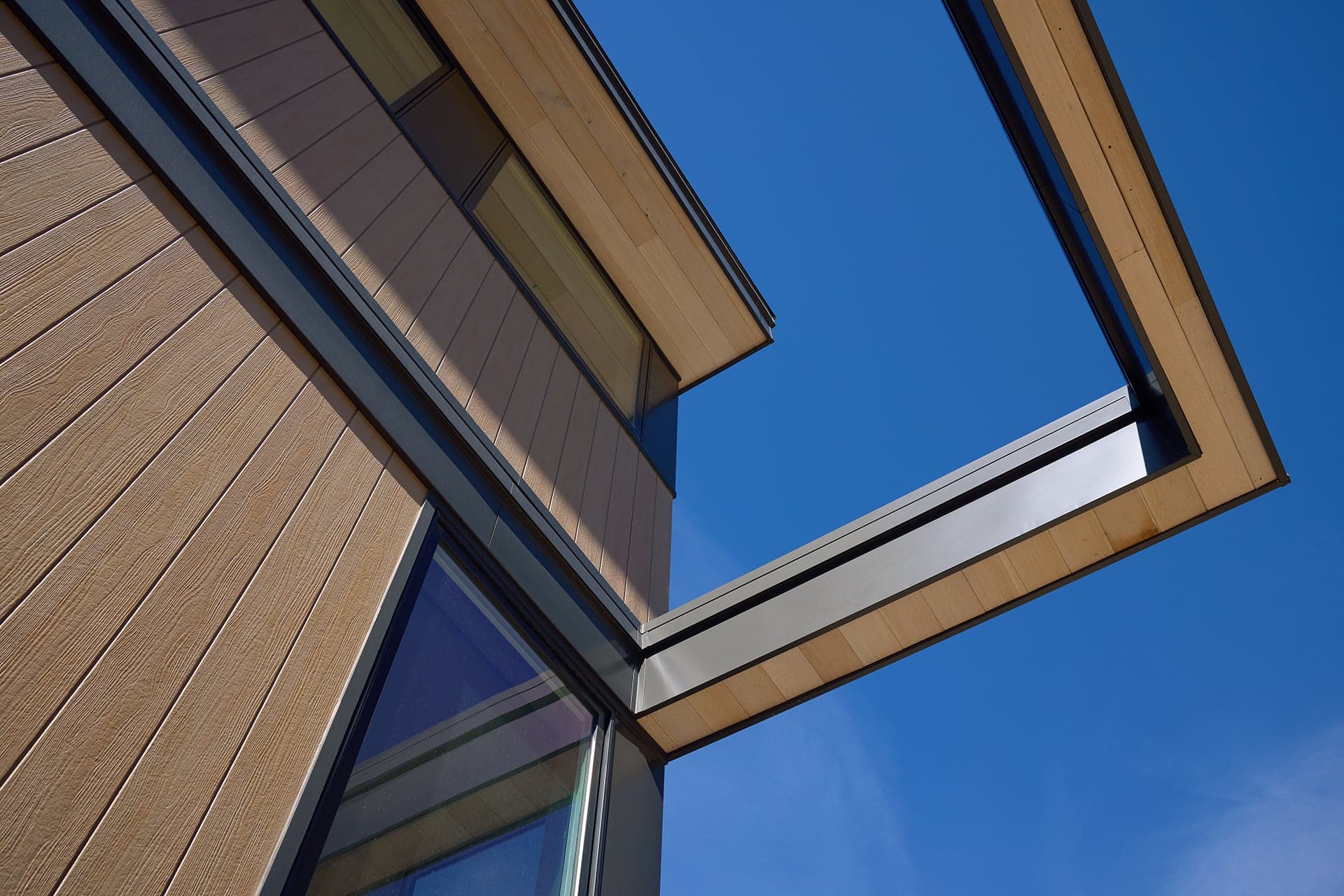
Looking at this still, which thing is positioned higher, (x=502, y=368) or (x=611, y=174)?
(x=611, y=174)

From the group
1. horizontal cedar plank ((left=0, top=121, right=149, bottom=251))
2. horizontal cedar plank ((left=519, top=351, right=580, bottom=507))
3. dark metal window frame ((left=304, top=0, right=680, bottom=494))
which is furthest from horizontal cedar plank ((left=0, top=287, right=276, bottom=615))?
dark metal window frame ((left=304, top=0, right=680, bottom=494))

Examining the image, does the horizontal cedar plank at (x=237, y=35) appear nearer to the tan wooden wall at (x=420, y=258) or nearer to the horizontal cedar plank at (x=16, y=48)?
the tan wooden wall at (x=420, y=258)

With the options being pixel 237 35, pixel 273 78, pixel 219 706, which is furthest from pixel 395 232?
pixel 219 706

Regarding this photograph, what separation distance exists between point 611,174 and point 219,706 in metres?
3.16

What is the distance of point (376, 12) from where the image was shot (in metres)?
3.47

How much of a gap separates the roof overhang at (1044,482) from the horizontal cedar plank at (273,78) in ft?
5.50

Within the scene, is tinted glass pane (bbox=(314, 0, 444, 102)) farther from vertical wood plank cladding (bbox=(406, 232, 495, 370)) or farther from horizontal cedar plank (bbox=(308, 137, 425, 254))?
vertical wood plank cladding (bbox=(406, 232, 495, 370))

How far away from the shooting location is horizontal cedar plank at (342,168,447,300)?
8.22 ft

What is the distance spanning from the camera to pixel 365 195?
2.68 m

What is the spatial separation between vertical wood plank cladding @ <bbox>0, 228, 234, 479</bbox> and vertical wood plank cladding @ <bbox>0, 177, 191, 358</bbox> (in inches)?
0.8

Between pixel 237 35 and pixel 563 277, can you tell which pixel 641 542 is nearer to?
pixel 563 277

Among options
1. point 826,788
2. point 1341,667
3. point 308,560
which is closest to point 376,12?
point 308,560

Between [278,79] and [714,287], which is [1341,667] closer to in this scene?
[714,287]

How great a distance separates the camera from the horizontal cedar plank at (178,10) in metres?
2.14
